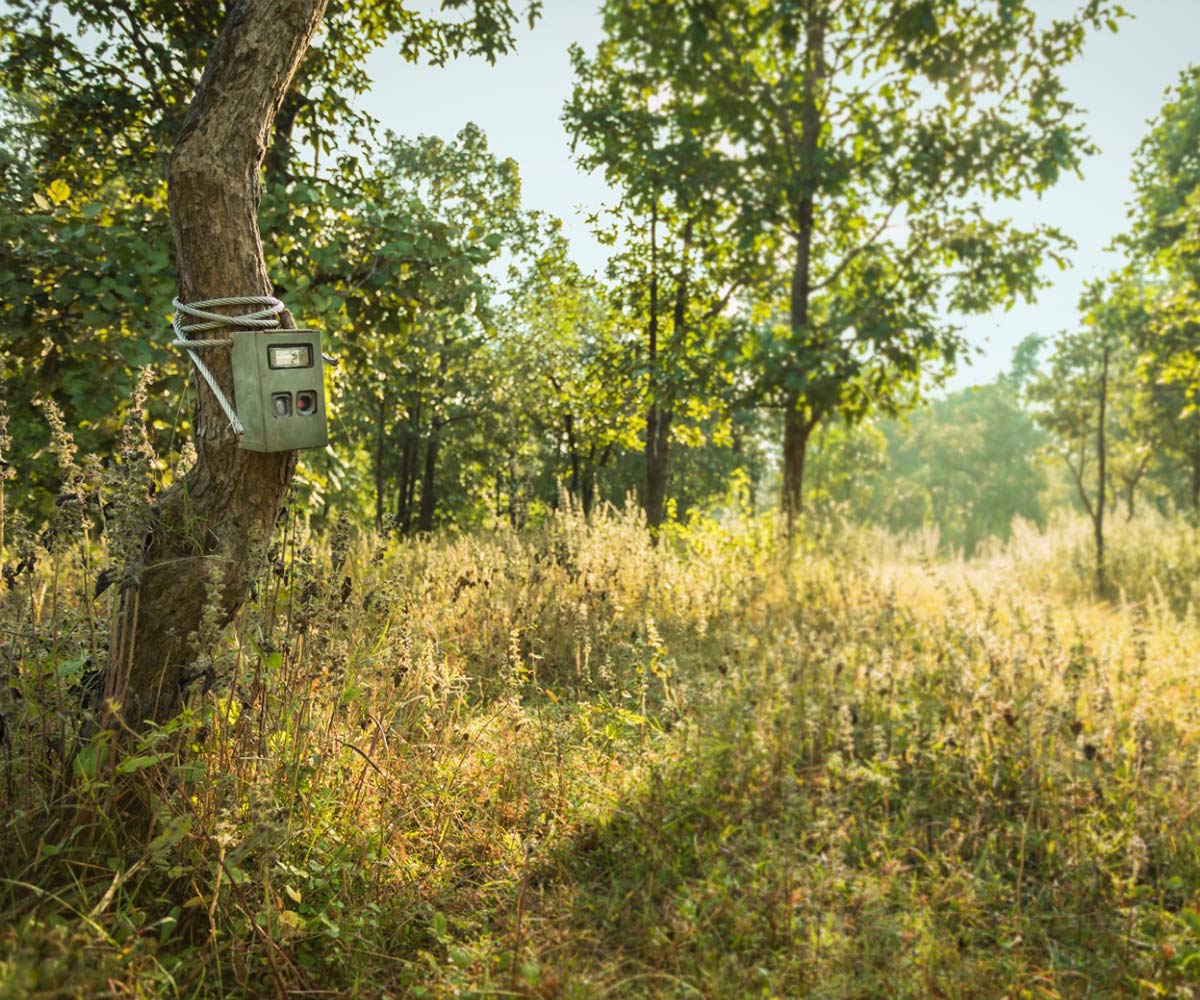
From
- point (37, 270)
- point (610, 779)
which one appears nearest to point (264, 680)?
point (610, 779)

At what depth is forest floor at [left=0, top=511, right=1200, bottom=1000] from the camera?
6.79 feet

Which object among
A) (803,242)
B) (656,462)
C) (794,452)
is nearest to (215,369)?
(794,452)

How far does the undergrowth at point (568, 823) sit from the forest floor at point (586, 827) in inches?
0.6

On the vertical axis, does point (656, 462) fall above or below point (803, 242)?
below

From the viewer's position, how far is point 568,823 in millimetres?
3133

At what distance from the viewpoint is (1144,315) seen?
11.5 m

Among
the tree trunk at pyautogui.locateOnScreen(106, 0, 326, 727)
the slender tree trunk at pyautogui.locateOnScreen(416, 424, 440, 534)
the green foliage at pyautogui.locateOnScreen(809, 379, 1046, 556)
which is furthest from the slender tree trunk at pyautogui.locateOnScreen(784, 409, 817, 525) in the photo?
the green foliage at pyautogui.locateOnScreen(809, 379, 1046, 556)

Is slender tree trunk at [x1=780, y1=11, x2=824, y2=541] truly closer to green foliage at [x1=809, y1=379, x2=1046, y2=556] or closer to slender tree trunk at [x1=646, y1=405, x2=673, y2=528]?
slender tree trunk at [x1=646, y1=405, x2=673, y2=528]

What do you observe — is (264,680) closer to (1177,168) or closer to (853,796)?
(853,796)

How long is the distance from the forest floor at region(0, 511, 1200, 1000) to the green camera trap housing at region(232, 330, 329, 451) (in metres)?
0.58

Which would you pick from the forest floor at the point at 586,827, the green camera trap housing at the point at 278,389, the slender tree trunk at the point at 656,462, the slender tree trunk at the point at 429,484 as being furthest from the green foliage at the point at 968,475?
the green camera trap housing at the point at 278,389

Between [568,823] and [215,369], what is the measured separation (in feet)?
7.32

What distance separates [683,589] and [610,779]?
314 cm

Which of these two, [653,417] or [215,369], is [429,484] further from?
[215,369]
